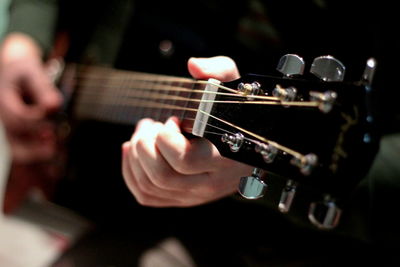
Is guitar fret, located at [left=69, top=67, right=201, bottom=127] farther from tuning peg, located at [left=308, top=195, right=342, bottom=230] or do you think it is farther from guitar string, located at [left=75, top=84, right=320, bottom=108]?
tuning peg, located at [left=308, top=195, right=342, bottom=230]

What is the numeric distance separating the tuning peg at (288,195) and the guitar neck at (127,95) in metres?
0.16

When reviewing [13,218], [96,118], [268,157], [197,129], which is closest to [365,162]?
[268,157]

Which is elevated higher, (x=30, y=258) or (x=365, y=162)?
(x=365, y=162)

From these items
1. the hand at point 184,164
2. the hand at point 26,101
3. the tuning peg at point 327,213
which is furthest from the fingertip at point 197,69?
the hand at point 26,101

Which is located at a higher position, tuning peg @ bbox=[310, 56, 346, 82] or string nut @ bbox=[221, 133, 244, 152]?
tuning peg @ bbox=[310, 56, 346, 82]

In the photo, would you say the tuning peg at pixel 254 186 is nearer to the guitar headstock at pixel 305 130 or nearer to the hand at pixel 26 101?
the guitar headstock at pixel 305 130

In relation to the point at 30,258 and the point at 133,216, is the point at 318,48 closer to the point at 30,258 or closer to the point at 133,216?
the point at 133,216

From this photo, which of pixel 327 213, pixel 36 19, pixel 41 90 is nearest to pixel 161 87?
pixel 327 213

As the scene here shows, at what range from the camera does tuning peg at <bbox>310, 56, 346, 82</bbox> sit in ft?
1.35

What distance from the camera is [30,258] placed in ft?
3.64

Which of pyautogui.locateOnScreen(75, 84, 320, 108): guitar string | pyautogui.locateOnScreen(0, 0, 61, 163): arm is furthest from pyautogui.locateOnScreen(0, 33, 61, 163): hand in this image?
pyautogui.locateOnScreen(75, 84, 320, 108): guitar string

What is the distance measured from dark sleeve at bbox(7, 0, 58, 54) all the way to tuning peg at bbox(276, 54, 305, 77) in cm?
95

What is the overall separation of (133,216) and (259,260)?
0.28 meters

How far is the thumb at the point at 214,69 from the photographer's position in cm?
55
